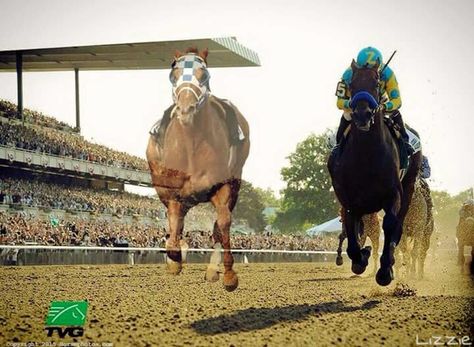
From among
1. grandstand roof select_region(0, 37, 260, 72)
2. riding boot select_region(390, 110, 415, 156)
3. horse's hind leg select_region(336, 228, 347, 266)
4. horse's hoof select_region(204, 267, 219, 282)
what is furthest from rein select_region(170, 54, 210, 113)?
horse's hind leg select_region(336, 228, 347, 266)

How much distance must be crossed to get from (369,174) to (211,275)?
1.88 meters

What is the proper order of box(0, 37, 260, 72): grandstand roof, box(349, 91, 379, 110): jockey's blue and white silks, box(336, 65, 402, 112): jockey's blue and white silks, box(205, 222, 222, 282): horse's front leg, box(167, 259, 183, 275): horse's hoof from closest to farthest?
box(349, 91, 379, 110): jockey's blue and white silks → box(336, 65, 402, 112): jockey's blue and white silks → box(205, 222, 222, 282): horse's front leg → box(167, 259, 183, 275): horse's hoof → box(0, 37, 260, 72): grandstand roof

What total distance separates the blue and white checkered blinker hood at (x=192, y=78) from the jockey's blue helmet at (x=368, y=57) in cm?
152

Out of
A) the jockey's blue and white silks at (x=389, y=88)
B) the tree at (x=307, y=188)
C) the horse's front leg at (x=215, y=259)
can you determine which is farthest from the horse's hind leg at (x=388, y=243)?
the horse's front leg at (x=215, y=259)

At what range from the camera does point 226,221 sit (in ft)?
25.3

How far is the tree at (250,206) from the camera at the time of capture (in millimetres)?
7855

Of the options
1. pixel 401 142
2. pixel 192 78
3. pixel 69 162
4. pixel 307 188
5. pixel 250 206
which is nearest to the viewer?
pixel 401 142

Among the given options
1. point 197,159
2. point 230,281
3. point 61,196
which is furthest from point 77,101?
point 230,281

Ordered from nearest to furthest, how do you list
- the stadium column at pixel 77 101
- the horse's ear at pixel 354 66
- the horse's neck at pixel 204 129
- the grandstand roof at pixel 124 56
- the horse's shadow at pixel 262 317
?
the horse's shadow at pixel 262 317, the horse's ear at pixel 354 66, the horse's neck at pixel 204 129, the grandstand roof at pixel 124 56, the stadium column at pixel 77 101

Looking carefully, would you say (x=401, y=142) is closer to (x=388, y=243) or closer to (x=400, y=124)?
(x=400, y=124)

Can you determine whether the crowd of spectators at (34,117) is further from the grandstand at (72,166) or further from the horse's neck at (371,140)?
the horse's neck at (371,140)

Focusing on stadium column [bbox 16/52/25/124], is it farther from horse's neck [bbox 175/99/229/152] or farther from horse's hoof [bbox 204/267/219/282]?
horse's hoof [bbox 204/267/219/282]

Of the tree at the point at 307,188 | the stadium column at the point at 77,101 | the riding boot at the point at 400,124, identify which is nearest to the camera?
the riding boot at the point at 400,124

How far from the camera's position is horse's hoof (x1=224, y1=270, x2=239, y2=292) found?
7.68 m
